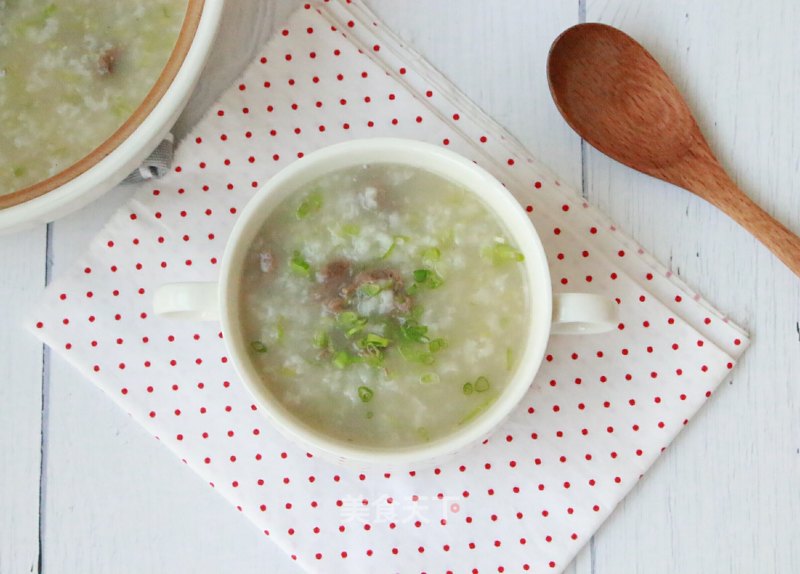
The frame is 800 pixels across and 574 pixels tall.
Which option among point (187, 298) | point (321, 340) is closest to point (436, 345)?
point (321, 340)

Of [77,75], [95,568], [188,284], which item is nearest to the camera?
[188,284]

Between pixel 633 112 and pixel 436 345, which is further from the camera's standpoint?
pixel 633 112

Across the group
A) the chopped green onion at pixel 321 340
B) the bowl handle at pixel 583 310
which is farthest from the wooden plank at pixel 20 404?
the bowl handle at pixel 583 310

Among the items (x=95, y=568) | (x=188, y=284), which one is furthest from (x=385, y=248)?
(x=95, y=568)

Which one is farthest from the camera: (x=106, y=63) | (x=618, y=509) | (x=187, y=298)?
(x=618, y=509)

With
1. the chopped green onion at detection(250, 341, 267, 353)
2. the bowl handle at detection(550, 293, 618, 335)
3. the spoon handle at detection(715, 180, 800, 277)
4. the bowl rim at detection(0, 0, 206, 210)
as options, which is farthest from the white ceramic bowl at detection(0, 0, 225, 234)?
the spoon handle at detection(715, 180, 800, 277)

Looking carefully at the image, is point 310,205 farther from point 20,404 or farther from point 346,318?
point 20,404

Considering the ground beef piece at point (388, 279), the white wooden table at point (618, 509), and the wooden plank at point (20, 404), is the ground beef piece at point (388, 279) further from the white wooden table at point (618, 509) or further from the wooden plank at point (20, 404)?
the wooden plank at point (20, 404)

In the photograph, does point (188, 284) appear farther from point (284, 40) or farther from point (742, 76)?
point (742, 76)
